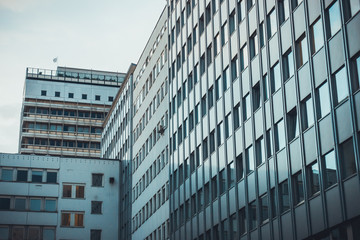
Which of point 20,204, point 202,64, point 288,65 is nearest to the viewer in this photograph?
point 288,65

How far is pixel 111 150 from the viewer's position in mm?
93562

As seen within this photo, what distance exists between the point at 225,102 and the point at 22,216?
39.0 meters

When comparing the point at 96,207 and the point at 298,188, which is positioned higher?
the point at 96,207

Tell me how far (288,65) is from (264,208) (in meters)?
8.60

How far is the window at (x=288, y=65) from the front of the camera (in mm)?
36969

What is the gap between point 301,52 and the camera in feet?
118

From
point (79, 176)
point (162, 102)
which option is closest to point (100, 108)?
point (79, 176)

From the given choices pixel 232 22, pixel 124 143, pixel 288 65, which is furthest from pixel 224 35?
pixel 124 143

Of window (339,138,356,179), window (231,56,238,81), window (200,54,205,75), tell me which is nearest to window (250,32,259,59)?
window (231,56,238,81)

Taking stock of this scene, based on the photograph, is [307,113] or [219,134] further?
[219,134]

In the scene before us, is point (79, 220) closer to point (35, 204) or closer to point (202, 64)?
point (35, 204)

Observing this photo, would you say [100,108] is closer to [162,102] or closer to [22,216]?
[22,216]

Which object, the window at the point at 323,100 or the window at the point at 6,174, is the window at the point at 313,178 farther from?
the window at the point at 6,174

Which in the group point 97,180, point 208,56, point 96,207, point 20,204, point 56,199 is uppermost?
point 208,56
